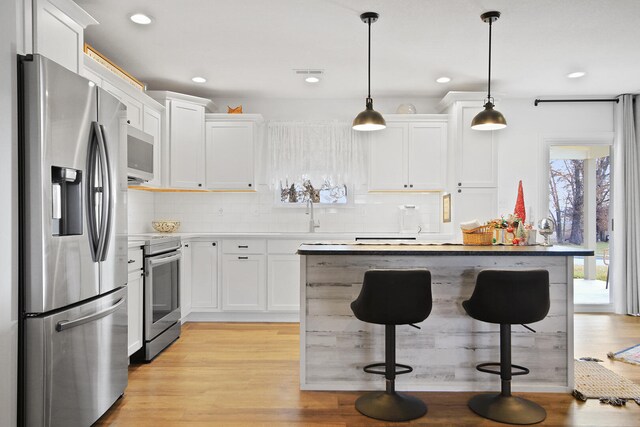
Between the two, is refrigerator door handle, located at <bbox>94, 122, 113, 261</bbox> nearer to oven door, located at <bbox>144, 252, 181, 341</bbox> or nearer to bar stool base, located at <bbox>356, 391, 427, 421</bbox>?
oven door, located at <bbox>144, 252, 181, 341</bbox>

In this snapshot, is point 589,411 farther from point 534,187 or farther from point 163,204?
point 163,204

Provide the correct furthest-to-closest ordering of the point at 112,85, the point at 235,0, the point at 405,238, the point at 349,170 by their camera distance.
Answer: the point at 349,170 → the point at 405,238 → the point at 112,85 → the point at 235,0

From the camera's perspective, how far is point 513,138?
5.52 meters

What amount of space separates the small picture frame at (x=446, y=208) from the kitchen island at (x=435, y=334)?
81.7 inches

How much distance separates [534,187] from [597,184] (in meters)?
0.95

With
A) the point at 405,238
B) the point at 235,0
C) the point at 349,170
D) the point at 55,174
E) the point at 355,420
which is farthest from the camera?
the point at 349,170

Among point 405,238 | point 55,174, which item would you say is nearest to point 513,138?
point 405,238

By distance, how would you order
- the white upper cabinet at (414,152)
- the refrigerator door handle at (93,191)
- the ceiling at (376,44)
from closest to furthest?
1. the refrigerator door handle at (93,191)
2. the ceiling at (376,44)
3. the white upper cabinet at (414,152)

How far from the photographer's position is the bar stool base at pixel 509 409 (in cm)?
260

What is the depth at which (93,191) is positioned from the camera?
2.41m

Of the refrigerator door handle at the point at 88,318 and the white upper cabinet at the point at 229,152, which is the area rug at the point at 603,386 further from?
the white upper cabinet at the point at 229,152

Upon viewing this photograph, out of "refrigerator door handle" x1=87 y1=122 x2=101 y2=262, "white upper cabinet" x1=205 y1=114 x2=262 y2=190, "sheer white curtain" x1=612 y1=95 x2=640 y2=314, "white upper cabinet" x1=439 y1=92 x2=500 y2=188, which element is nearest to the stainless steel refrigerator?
"refrigerator door handle" x1=87 y1=122 x2=101 y2=262

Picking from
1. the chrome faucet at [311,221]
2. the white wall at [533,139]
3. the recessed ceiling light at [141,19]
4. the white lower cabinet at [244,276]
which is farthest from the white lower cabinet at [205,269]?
the white wall at [533,139]

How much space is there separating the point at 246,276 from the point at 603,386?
3326 millimetres
